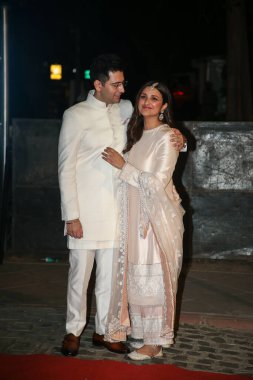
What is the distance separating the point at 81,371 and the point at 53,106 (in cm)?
2324

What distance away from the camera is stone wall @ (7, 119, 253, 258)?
7133 millimetres

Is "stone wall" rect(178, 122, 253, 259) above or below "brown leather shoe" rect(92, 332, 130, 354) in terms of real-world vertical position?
above

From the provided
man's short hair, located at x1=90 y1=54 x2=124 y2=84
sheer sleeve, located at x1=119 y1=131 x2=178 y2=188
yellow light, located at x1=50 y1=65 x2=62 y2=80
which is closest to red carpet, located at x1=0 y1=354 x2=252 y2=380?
sheer sleeve, located at x1=119 y1=131 x2=178 y2=188

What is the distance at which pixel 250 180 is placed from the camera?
716cm

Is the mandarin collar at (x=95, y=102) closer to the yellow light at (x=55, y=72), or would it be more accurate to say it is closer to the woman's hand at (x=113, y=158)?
the woman's hand at (x=113, y=158)

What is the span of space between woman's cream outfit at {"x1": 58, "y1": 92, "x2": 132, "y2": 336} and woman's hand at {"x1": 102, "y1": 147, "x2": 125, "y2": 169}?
165mm

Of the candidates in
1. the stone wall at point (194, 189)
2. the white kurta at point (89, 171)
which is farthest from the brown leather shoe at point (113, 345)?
the stone wall at point (194, 189)

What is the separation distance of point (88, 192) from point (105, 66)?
93 centimetres

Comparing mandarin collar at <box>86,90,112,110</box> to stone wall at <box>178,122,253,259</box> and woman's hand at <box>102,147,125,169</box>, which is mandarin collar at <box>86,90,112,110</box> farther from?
stone wall at <box>178,122,253,259</box>

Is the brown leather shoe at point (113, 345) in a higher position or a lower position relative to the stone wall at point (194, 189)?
lower

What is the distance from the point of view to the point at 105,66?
4258 mm

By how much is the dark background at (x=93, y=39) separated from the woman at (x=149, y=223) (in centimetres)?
958

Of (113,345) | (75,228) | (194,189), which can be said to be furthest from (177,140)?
(194,189)

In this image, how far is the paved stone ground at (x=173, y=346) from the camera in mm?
4211
